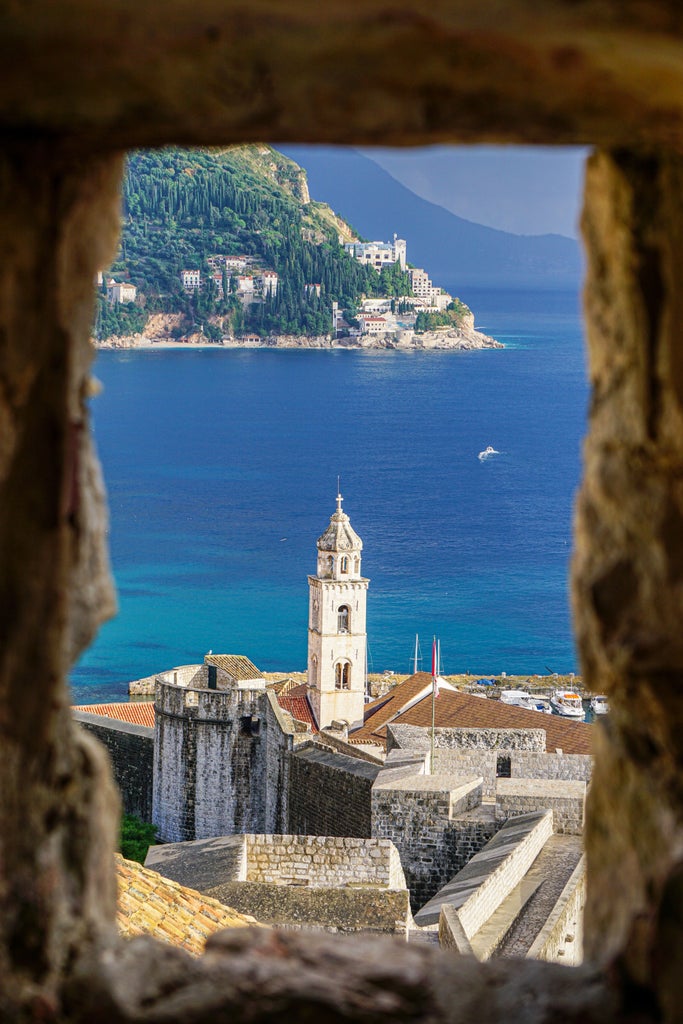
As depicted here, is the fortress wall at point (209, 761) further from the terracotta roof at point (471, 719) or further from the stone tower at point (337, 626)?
the stone tower at point (337, 626)

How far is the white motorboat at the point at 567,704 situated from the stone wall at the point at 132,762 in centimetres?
1643

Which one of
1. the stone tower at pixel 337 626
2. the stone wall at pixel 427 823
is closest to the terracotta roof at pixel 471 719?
the stone tower at pixel 337 626

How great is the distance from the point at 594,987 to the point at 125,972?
0.94m

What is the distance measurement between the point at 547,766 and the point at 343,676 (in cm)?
1290

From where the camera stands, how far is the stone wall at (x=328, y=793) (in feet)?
65.1

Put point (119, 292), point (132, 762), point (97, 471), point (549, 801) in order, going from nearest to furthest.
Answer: point (97, 471), point (549, 801), point (132, 762), point (119, 292)

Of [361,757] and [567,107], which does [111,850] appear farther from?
[361,757]

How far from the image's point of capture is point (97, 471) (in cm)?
289

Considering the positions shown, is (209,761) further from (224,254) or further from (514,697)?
(224,254)

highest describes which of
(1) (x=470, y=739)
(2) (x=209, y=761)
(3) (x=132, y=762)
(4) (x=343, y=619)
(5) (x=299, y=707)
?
(4) (x=343, y=619)

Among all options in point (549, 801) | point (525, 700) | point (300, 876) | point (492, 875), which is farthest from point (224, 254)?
point (492, 875)

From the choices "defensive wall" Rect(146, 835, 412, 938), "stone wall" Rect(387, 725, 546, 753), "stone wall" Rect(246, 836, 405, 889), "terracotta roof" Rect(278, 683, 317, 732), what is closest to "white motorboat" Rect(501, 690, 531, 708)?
"terracotta roof" Rect(278, 683, 317, 732)

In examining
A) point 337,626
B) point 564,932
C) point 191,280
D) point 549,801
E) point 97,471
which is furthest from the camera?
point 191,280

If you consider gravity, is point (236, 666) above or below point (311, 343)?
below
